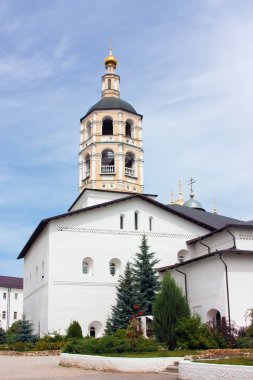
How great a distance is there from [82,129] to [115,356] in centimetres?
2436

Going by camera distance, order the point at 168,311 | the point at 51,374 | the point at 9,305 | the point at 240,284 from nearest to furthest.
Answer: the point at 51,374 < the point at 168,311 < the point at 240,284 < the point at 9,305

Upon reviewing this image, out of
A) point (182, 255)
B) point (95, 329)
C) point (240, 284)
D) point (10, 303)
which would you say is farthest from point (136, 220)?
point (10, 303)

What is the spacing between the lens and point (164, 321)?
70.5 ft

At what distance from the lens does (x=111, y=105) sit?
38.3m

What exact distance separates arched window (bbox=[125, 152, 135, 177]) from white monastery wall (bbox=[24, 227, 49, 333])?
7.79 meters

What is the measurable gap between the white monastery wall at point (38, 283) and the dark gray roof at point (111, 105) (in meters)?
10.5

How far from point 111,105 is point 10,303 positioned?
48.3 m

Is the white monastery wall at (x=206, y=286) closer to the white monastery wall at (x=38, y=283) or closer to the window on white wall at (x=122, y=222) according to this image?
the window on white wall at (x=122, y=222)

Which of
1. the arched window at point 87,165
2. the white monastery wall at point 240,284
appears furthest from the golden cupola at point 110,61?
the white monastery wall at point 240,284

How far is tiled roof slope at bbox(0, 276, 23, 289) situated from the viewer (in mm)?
78894

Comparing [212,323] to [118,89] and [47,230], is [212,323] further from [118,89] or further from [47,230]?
[118,89]

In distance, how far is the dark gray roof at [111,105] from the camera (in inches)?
1501

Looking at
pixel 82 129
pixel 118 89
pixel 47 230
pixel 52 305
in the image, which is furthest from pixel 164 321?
pixel 118 89

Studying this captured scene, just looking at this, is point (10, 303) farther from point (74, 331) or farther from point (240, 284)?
point (240, 284)
